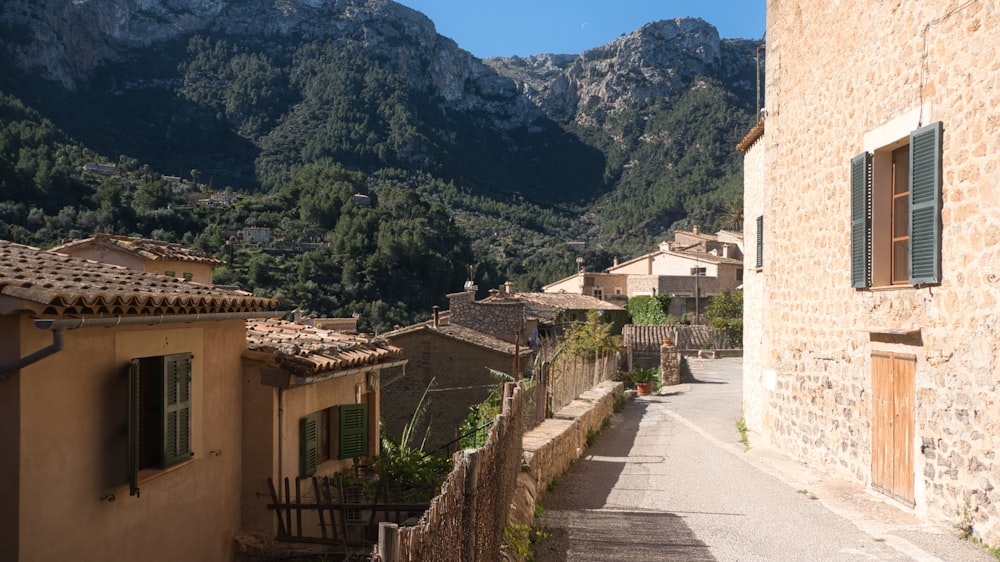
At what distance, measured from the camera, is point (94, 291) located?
5.54 m

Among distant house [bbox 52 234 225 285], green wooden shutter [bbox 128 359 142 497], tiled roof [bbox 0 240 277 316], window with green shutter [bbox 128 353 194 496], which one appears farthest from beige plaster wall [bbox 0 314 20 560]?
distant house [bbox 52 234 225 285]

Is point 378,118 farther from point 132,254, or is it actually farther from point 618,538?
point 618,538

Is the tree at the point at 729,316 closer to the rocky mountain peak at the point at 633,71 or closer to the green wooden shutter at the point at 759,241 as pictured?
the green wooden shutter at the point at 759,241

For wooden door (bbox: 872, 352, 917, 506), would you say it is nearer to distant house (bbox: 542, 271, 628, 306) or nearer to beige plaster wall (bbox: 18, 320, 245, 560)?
beige plaster wall (bbox: 18, 320, 245, 560)

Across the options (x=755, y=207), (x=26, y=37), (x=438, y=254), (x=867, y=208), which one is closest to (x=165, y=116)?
(x=26, y=37)

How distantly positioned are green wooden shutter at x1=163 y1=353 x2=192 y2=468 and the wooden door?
7.30 m

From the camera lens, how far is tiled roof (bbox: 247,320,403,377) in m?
8.45

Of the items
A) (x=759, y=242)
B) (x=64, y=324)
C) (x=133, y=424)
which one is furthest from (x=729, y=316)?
(x=64, y=324)

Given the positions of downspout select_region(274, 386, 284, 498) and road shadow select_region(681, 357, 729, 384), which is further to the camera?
road shadow select_region(681, 357, 729, 384)

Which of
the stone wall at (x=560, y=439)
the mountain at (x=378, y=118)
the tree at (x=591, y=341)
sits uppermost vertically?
the mountain at (x=378, y=118)

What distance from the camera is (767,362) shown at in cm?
1432

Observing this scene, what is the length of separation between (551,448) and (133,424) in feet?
17.9

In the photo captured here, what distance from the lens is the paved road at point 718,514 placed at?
7414 millimetres

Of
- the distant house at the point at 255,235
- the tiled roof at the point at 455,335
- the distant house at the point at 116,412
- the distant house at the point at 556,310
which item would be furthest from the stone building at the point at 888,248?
→ the distant house at the point at 255,235
